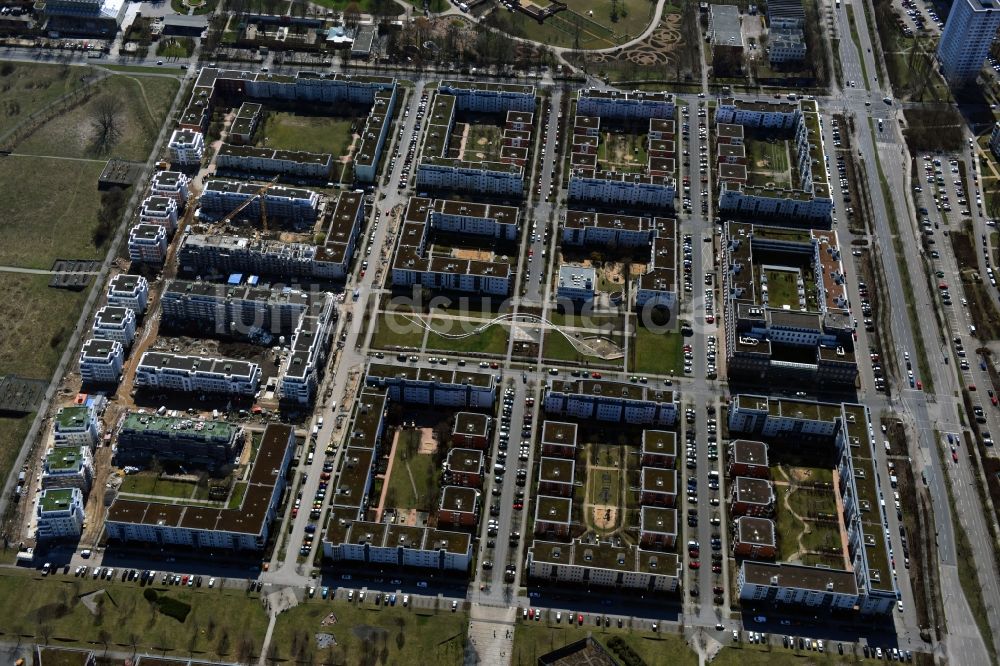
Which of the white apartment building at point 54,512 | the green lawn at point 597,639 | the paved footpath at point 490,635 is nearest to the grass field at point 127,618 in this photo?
the white apartment building at point 54,512

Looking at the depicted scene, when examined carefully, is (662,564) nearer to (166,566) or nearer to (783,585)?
(783,585)

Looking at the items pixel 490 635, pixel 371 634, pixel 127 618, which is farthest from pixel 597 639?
pixel 127 618

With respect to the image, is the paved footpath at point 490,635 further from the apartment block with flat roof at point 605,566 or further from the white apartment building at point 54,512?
the white apartment building at point 54,512

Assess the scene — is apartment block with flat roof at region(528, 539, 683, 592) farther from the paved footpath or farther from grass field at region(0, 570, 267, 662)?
grass field at region(0, 570, 267, 662)

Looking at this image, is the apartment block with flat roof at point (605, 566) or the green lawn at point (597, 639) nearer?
the green lawn at point (597, 639)

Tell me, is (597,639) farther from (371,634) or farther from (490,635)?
(371,634)

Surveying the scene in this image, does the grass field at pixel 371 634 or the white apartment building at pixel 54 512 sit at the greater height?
the white apartment building at pixel 54 512

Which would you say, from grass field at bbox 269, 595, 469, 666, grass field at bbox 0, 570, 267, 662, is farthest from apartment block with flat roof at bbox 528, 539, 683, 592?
grass field at bbox 0, 570, 267, 662
